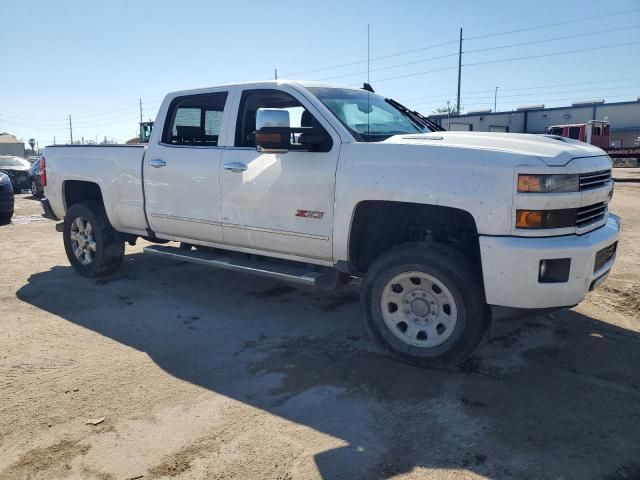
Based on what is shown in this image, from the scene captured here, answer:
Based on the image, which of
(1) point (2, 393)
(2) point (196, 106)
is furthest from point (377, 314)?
(2) point (196, 106)

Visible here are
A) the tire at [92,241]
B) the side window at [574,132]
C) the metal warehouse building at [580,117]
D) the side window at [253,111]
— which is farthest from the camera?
the metal warehouse building at [580,117]

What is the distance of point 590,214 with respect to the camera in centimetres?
358

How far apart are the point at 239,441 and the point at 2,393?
5.79 feet

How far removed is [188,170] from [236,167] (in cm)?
66

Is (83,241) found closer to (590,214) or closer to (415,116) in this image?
(415,116)

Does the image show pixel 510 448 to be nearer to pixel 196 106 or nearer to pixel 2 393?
pixel 2 393

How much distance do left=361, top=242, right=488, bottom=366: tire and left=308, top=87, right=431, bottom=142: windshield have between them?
1.05 metres

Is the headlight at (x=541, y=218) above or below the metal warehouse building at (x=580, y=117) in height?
below

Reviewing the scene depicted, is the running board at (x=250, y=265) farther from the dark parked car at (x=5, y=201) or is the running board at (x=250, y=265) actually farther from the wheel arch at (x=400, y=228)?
the dark parked car at (x=5, y=201)

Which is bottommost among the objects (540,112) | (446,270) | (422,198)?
(446,270)

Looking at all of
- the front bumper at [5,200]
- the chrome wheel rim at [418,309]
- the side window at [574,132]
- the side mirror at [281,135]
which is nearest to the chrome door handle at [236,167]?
the side mirror at [281,135]

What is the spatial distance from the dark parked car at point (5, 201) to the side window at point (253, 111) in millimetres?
8507

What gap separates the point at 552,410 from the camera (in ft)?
10.2

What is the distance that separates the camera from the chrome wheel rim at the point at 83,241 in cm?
615
